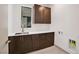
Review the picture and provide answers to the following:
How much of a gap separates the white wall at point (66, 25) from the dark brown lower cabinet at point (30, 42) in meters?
0.20

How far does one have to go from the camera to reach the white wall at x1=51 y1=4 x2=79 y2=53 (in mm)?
2051

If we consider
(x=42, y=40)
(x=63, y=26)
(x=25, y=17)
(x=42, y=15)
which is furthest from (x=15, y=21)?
(x=63, y=26)

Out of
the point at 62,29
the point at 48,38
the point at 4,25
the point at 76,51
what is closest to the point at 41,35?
the point at 48,38

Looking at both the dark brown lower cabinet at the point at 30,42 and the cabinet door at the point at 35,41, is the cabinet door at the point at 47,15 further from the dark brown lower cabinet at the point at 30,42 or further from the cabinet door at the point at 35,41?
the cabinet door at the point at 35,41

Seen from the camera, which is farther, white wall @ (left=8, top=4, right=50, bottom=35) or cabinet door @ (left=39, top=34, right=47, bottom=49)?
cabinet door @ (left=39, top=34, right=47, bottom=49)

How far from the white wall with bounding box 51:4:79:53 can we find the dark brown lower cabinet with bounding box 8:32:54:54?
195 mm

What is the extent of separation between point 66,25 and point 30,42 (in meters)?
0.91

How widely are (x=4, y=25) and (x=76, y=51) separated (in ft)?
4.71

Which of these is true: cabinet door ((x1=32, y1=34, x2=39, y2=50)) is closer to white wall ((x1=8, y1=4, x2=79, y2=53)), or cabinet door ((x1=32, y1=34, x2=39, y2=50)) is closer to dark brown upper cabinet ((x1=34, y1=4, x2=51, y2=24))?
white wall ((x1=8, y1=4, x2=79, y2=53))

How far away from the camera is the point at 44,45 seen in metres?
2.23

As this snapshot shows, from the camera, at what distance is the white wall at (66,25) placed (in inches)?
80.7

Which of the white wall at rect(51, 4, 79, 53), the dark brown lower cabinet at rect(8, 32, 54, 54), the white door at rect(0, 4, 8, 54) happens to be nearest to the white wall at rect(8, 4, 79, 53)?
the white wall at rect(51, 4, 79, 53)

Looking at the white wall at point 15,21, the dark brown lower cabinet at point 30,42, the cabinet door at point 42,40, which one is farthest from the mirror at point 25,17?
the cabinet door at point 42,40

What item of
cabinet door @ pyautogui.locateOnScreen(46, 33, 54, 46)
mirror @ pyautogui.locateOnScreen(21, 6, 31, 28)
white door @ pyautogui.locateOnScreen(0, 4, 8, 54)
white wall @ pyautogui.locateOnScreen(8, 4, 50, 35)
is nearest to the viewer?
white door @ pyautogui.locateOnScreen(0, 4, 8, 54)
